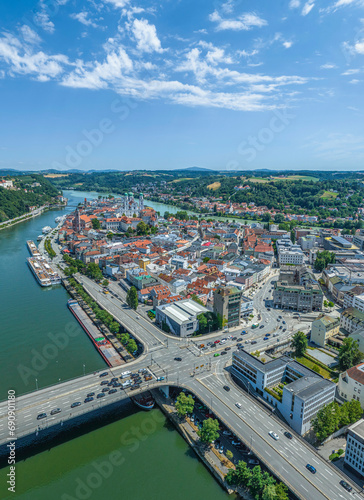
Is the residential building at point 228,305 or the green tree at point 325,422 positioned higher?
the residential building at point 228,305

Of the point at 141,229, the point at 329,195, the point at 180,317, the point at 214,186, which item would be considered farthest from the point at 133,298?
the point at 214,186

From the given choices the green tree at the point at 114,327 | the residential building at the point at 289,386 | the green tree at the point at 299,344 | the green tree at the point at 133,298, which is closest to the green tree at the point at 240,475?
the residential building at the point at 289,386

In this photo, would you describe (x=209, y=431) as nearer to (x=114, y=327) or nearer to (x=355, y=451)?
(x=355, y=451)

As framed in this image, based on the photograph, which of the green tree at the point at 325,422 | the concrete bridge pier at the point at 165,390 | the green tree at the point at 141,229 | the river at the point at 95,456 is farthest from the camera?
the green tree at the point at 141,229

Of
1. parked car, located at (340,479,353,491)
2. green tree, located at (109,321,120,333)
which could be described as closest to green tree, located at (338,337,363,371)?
parked car, located at (340,479,353,491)

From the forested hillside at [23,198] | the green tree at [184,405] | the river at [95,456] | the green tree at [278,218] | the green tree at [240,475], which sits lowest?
the river at [95,456]

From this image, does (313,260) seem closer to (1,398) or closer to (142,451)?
(142,451)

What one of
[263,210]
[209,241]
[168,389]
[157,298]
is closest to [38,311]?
[157,298]

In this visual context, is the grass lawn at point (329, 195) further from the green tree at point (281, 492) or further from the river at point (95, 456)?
the green tree at point (281, 492)
